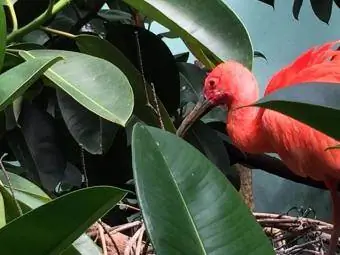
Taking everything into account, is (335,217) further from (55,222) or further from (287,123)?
(55,222)

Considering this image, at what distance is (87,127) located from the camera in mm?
1136

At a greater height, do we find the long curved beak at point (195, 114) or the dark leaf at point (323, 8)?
the dark leaf at point (323, 8)

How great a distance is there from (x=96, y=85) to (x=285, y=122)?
676 mm

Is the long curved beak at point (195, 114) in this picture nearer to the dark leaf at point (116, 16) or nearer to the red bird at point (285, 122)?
the red bird at point (285, 122)

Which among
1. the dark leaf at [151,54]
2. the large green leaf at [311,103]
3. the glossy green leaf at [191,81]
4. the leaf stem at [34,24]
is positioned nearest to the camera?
the large green leaf at [311,103]

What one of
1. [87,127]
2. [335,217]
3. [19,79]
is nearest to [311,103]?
[19,79]

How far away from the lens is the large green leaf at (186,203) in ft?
1.58

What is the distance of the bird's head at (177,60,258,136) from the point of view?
1.51m

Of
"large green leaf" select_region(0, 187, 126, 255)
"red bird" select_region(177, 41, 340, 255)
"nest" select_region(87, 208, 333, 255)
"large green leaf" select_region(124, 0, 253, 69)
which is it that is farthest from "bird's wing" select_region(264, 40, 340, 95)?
"large green leaf" select_region(0, 187, 126, 255)

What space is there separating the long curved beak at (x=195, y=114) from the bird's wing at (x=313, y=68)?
0.14 metres

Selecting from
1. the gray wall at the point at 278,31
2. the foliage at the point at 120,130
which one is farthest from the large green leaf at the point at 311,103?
the gray wall at the point at 278,31

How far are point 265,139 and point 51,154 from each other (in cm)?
45

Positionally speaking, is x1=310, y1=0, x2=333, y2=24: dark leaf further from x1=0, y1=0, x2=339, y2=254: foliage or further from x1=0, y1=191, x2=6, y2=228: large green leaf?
x1=0, y1=191, x2=6, y2=228: large green leaf

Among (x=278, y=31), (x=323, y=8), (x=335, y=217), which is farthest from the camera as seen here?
(x=278, y=31)
